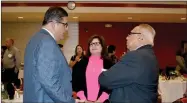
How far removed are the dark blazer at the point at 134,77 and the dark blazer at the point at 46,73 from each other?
28 centimetres

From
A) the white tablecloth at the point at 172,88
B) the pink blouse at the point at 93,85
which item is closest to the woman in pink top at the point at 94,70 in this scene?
the pink blouse at the point at 93,85

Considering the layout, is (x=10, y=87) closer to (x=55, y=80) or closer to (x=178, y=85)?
(x=55, y=80)

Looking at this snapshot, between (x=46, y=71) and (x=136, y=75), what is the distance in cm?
56

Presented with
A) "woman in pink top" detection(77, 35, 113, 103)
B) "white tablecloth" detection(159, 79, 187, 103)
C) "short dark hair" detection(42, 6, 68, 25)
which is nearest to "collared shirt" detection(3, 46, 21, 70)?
"white tablecloth" detection(159, 79, 187, 103)

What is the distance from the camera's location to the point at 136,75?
82.8 inches

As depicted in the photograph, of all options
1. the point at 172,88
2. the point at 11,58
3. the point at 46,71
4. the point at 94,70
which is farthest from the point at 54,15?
the point at 11,58

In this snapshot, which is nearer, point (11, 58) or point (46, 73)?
point (46, 73)

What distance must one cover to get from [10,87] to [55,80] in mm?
1642

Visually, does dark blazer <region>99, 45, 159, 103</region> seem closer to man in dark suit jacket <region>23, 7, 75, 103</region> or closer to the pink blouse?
man in dark suit jacket <region>23, 7, 75, 103</region>

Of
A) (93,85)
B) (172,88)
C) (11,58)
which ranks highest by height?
(11,58)

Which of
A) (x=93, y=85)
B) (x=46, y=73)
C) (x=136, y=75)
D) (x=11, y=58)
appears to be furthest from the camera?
(x=11, y=58)

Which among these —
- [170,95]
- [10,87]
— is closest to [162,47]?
[170,95]

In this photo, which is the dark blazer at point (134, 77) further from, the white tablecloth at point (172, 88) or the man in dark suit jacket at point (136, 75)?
the white tablecloth at point (172, 88)

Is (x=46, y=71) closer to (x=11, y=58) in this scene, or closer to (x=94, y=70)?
(x=94, y=70)
